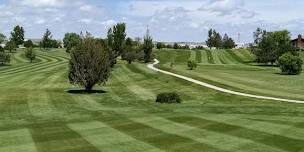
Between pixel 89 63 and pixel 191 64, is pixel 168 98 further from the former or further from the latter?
pixel 191 64

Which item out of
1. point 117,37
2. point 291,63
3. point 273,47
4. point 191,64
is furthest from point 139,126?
point 273,47

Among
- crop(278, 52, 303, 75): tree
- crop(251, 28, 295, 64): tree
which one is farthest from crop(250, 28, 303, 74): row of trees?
crop(278, 52, 303, 75): tree

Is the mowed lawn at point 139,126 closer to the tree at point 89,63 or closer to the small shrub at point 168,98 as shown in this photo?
the small shrub at point 168,98

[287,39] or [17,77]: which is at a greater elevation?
[287,39]

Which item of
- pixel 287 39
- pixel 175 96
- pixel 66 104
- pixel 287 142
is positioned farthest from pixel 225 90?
pixel 287 39

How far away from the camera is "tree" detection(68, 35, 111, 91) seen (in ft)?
188

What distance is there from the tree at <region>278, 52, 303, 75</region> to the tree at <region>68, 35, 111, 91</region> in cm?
4699

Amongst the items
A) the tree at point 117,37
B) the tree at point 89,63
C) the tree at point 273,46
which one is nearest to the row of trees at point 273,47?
the tree at point 273,46

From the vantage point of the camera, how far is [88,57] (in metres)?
57.1

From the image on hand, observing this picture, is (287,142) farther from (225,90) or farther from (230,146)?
(225,90)

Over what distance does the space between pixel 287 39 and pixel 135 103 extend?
10051 centimetres

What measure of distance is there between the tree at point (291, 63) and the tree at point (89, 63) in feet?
154

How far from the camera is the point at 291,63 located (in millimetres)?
93312

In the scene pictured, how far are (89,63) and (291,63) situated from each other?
50.2m
